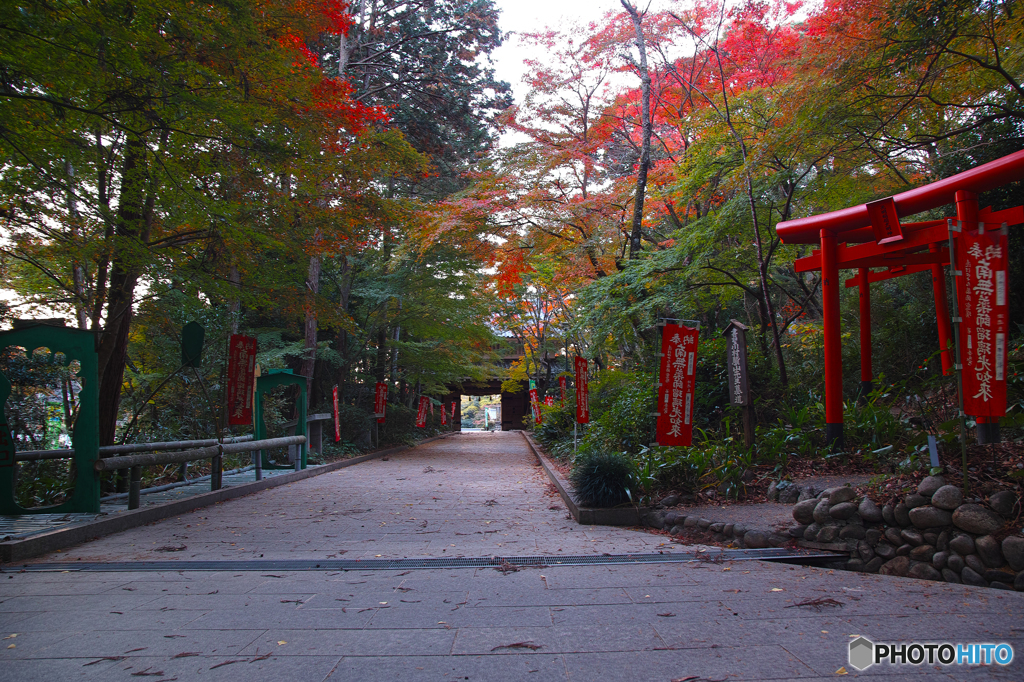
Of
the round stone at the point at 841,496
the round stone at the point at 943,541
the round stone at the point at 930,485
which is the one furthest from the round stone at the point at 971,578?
the round stone at the point at 841,496

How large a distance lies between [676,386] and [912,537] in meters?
3.00

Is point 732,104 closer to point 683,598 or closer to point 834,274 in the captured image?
point 834,274

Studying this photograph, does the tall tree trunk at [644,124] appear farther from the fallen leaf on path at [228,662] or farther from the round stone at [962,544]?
the fallen leaf on path at [228,662]

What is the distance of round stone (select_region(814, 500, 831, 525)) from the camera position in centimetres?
465

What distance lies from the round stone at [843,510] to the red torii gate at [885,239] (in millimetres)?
2452

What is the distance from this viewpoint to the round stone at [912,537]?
4121 mm

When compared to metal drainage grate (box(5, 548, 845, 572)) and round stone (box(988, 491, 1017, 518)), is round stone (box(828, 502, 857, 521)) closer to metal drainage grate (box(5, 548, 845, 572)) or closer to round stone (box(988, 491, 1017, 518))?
metal drainage grate (box(5, 548, 845, 572))

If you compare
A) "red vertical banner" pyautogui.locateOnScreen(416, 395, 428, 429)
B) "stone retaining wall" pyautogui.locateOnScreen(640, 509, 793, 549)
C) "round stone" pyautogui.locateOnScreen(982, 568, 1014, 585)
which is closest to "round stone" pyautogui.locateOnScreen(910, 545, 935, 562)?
"round stone" pyautogui.locateOnScreen(982, 568, 1014, 585)

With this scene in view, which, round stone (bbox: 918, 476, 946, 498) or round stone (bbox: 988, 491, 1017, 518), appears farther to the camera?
round stone (bbox: 918, 476, 946, 498)

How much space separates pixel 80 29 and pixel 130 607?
14.9 feet

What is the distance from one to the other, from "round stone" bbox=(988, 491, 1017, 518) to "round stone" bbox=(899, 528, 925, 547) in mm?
499

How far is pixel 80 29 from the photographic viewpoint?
15.3 feet

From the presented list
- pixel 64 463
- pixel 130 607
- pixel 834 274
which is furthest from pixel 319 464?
pixel 834 274

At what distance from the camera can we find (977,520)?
3.83m
